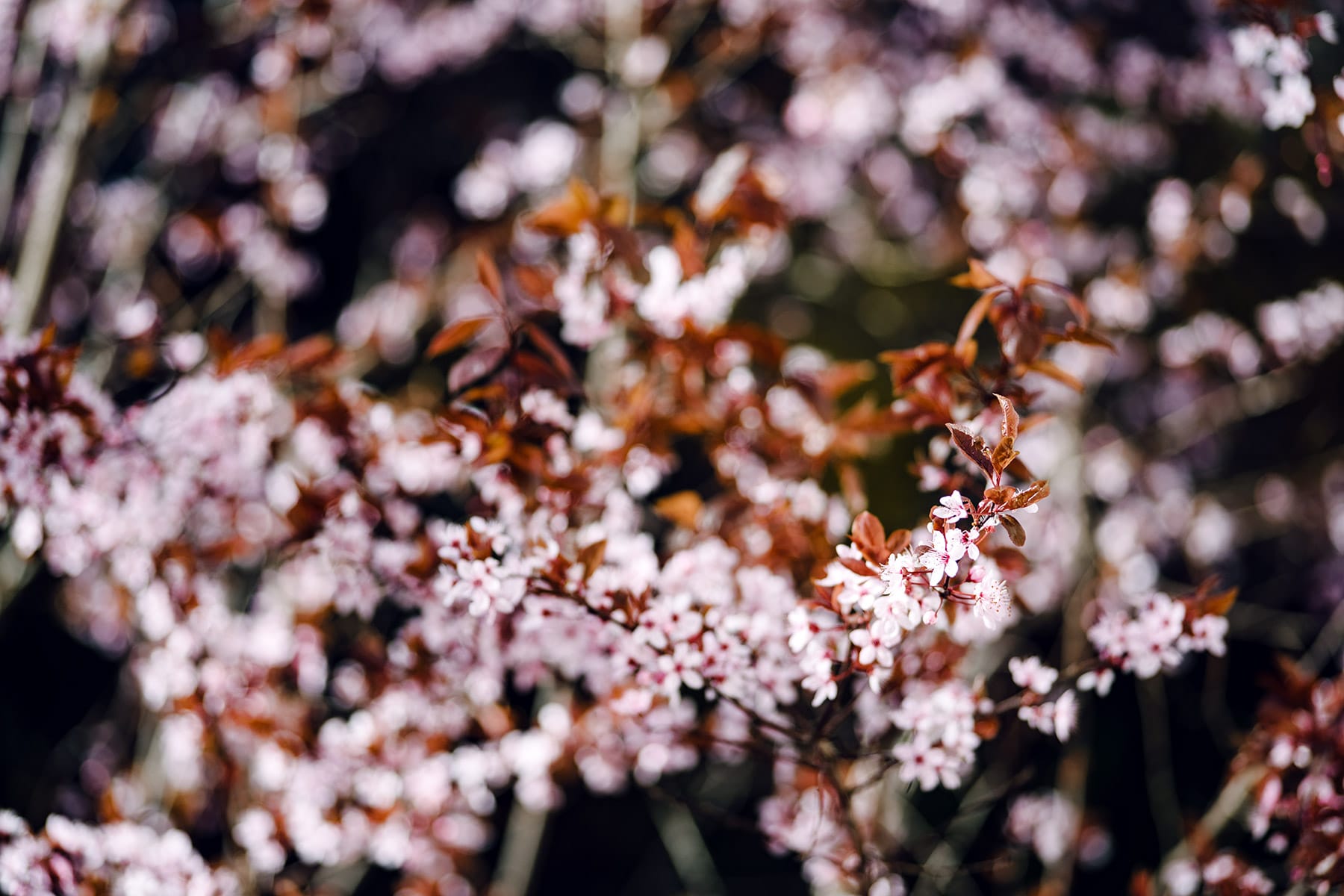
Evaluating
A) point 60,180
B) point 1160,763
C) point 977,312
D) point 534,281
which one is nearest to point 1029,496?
point 977,312

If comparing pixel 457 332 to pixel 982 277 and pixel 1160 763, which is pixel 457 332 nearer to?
pixel 982 277

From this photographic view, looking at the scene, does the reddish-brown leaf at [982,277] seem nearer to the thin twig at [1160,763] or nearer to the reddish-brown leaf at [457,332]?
the reddish-brown leaf at [457,332]

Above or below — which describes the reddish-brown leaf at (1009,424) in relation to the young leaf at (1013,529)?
above

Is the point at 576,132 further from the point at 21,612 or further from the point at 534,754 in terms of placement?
the point at 21,612

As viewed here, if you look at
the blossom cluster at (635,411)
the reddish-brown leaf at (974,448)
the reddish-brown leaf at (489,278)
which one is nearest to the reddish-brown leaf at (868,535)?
the blossom cluster at (635,411)

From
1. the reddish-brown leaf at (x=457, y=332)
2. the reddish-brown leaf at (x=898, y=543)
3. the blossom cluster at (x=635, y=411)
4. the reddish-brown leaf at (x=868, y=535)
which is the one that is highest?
the reddish-brown leaf at (x=457, y=332)

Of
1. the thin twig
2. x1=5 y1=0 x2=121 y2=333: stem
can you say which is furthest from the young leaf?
x1=5 y1=0 x2=121 y2=333: stem

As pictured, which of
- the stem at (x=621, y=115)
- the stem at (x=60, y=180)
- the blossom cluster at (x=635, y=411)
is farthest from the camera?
the stem at (x=621, y=115)

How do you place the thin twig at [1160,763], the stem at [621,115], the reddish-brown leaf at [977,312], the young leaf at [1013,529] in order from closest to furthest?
the young leaf at [1013,529] < the reddish-brown leaf at [977,312] < the thin twig at [1160,763] < the stem at [621,115]

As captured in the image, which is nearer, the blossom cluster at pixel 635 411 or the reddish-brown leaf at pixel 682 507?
the blossom cluster at pixel 635 411

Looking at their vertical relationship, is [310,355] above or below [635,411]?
above

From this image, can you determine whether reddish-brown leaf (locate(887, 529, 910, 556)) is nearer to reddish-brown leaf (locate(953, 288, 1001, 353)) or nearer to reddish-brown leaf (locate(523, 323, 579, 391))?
reddish-brown leaf (locate(953, 288, 1001, 353))
